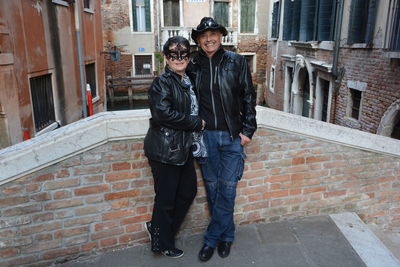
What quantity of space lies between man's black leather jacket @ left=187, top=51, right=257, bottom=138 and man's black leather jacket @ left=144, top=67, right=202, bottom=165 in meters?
0.21

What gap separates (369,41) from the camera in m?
6.88

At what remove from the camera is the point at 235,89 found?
238 centimetres

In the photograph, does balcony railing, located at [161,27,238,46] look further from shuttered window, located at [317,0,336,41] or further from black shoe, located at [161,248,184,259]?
black shoe, located at [161,248,184,259]

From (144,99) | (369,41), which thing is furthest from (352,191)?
(144,99)

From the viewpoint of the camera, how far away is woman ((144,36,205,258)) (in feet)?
7.10

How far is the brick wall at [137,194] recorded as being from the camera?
239cm

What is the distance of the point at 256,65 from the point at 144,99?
22.8 feet

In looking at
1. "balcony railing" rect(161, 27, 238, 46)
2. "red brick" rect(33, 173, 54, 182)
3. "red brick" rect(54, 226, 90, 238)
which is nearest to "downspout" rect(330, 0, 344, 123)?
"red brick" rect(54, 226, 90, 238)

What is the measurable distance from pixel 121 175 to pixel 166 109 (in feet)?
2.49

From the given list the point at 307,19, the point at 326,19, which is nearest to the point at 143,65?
the point at 307,19

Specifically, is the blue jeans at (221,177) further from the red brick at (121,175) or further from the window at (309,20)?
the window at (309,20)

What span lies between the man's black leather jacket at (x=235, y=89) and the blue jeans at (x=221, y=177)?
0.38 ft

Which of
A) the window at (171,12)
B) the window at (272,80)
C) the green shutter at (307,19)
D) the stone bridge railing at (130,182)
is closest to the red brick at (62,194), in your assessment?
the stone bridge railing at (130,182)

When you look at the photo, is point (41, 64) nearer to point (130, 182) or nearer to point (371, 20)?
point (130, 182)
